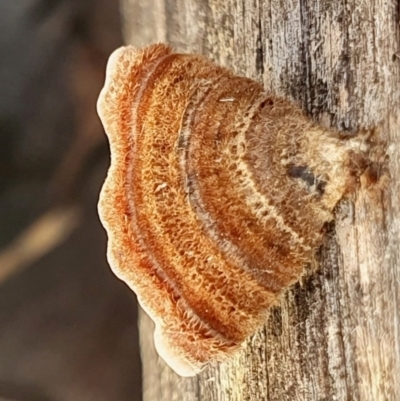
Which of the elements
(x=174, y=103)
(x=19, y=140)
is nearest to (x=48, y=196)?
(x=19, y=140)

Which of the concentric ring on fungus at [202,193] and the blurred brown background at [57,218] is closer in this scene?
the concentric ring on fungus at [202,193]

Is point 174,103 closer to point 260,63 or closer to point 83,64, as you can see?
point 260,63

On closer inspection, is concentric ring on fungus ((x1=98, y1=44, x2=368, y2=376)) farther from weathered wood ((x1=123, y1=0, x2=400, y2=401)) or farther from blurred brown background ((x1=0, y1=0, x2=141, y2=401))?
blurred brown background ((x1=0, y1=0, x2=141, y2=401))

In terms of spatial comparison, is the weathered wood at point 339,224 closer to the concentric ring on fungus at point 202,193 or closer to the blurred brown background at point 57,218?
the concentric ring on fungus at point 202,193

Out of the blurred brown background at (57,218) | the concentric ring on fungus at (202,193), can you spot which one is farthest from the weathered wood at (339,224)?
the blurred brown background at (57,218)

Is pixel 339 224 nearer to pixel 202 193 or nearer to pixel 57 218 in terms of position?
A: pixel 202 193

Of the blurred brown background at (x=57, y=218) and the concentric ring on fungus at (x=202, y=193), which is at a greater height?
the concentric ring on fungus at (x=202, y=193)
